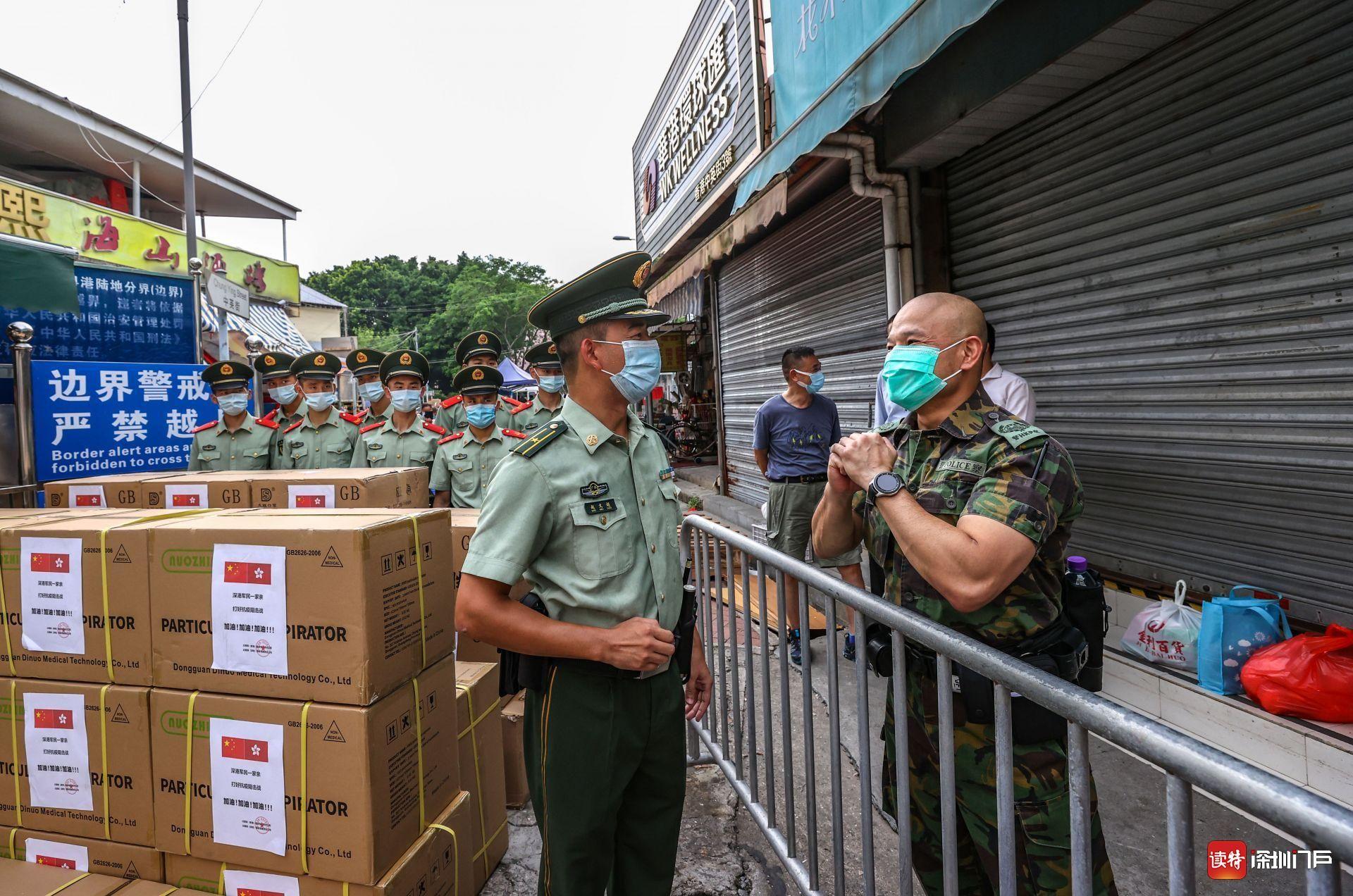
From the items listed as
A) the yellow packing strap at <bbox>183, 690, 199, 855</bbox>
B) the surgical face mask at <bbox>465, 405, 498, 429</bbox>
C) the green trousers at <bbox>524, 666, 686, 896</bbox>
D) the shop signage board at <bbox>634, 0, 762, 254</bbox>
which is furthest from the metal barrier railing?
the shop signage board at <bbox>634, 0, 762, 254</bbox>

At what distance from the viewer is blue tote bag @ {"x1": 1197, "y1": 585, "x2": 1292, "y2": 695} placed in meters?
2.95

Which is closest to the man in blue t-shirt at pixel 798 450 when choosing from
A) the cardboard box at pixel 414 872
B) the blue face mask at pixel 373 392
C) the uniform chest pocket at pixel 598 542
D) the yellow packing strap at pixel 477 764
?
the yellow packing strap at pixel 477 764

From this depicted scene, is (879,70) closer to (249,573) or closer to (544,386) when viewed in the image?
(249,573)

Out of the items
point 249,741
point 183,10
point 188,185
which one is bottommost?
point 249,741

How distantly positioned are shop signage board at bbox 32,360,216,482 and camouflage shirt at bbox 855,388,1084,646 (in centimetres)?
480

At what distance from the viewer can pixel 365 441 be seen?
19.3 ft

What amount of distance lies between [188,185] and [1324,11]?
497 inches

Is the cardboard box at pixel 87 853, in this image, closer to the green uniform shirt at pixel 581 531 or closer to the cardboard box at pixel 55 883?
the cardboard box at pixel 55 883

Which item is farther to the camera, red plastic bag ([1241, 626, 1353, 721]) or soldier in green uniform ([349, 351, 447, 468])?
soldier in green uniform ([349, 351, 447, 468])

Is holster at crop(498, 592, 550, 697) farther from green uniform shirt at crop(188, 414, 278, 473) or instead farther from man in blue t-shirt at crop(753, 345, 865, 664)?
green uniform shirt at crop(188, 414, 278, 473)

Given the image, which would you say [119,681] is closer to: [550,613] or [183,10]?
[550,613]

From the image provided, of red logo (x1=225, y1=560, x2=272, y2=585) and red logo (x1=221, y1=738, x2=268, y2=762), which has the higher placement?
red logo (x1=225, y1=560, x2=272, y2=585)

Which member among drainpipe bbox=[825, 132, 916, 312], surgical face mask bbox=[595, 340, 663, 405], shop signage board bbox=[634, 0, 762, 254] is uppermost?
shop signage board bbox=[634, 0, 762, 254]

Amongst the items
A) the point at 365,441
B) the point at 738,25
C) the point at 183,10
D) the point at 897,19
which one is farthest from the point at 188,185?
the point at 897,19
